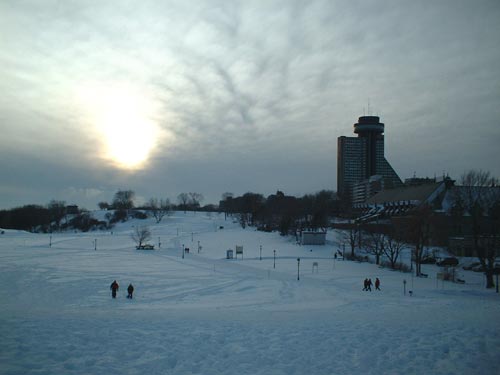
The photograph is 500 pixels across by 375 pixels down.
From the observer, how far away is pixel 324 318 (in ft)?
55.4

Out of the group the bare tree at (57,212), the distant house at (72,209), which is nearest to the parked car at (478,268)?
the bare tree at (57,212)

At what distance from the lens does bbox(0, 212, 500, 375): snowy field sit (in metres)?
10.7

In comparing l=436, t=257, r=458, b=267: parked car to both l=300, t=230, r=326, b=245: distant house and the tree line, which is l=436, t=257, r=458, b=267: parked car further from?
the tree line

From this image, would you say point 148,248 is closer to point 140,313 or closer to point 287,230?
point 287,230

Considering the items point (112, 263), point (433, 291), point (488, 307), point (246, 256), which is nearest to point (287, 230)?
point (246, 256)

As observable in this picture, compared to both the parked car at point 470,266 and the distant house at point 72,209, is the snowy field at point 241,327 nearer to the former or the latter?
the parked car at point 470,266

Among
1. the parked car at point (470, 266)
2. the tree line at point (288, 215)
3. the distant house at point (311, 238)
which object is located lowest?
the parked car at point (470, 266)

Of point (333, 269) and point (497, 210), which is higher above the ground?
point (497, 210)

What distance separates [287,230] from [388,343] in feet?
209

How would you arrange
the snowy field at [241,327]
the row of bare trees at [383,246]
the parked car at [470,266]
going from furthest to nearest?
1. the row of bare trees at [383,246]
2. the parked car at [470,266]
3. the snowy field at [241,327]

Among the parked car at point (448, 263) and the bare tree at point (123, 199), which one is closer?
the parked car at point (448, 263)

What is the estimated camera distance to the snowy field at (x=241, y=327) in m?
10.7

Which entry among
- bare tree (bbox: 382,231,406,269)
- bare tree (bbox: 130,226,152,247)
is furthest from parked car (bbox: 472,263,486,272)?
bare tree (bbox: 130,226,152,247)

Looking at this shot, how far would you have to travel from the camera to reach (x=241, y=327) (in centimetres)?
1470
